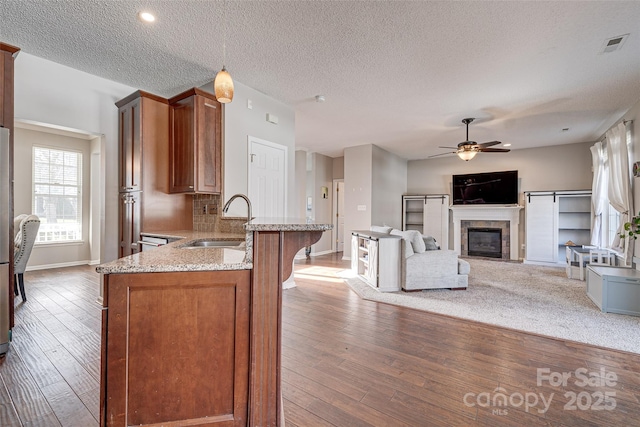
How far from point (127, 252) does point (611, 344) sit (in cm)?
501

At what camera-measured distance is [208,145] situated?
340 centimetres

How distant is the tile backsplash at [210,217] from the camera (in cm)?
336

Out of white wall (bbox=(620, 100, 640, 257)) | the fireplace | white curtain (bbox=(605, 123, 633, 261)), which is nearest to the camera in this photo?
white wall (bbox=(620, 100, 640, 257))

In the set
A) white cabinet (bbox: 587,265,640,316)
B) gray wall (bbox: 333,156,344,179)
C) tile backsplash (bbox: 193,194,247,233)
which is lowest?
white cabinet (bbox: 587,265,640,316)

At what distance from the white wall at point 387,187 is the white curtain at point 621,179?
13.3 ft

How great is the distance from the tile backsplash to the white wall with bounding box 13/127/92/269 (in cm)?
379

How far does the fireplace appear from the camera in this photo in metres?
7.29

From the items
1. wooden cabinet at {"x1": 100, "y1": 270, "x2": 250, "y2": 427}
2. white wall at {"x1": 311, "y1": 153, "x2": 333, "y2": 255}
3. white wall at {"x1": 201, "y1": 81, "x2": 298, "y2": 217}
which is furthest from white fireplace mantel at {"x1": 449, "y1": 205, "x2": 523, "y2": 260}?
wooden cabinet at {"x1": 100, "y1": 270, "x2": 250, "y2": 427}

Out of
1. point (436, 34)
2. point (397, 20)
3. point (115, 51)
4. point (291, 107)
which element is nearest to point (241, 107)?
point (291, 107)

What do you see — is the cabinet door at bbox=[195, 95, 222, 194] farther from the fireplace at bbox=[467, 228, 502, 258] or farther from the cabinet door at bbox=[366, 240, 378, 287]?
the fireplace at bbox=[467, 228, 502, 258]

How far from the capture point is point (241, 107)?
3.70 metres

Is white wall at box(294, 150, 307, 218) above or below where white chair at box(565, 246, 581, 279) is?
above

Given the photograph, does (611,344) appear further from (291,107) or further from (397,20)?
(291,107)

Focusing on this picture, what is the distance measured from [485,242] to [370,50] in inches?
255
